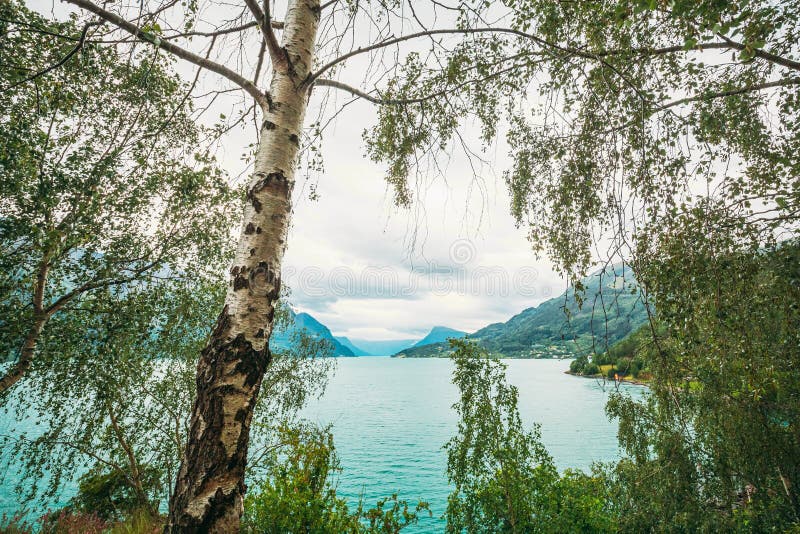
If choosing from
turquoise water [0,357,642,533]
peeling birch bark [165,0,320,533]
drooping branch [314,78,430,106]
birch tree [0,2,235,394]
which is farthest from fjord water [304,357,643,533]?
drooping branch [314,78,430,106]

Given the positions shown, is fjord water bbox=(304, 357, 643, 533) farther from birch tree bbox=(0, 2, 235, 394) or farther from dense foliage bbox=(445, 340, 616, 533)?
birch tree bbox=(0, 2, 235, 394)

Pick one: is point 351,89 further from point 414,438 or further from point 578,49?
point 414,438

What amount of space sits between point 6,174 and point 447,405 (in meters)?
74.8

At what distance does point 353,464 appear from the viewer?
33.5m

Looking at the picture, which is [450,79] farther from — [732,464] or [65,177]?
[732,464]

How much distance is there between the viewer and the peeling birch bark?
1.87 metres

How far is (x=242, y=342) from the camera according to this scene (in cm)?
209

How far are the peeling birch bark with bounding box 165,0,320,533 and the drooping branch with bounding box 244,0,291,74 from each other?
49 mm

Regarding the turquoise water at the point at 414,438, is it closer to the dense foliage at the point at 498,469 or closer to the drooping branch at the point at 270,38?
the dense foliage at the point at 498,469

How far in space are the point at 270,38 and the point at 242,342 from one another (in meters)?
2.31

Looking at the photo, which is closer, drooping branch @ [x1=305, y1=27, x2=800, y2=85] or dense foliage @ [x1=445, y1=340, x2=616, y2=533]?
drooping branch @ [x1=305, y1=27, x2=800, y2=85]

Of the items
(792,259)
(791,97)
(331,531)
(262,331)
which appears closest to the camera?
(262,331)

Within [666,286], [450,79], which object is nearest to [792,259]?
[666,286]

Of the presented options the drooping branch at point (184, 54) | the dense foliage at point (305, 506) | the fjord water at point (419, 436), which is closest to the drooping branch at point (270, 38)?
the drooping branch at point (184, 54)
